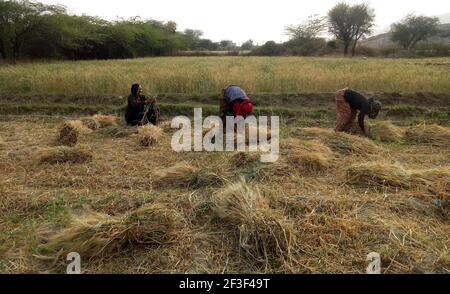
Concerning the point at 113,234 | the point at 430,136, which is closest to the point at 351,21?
the point at 430,136

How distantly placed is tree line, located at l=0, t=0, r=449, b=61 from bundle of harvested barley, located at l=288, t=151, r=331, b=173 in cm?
2083

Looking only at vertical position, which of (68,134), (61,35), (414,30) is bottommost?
(68,134)

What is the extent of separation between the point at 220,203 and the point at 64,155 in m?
2.56

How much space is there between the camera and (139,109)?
7.14 m

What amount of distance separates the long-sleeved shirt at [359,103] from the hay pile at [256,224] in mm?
3291

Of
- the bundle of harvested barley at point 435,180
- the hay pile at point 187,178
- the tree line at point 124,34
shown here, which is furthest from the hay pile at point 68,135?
the tree line at point 124,34

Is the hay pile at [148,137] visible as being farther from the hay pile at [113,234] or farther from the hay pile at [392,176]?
the hay pile at [392,176]

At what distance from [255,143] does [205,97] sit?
3676 millimetres

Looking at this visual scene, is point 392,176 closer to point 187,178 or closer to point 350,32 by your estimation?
point 187,178

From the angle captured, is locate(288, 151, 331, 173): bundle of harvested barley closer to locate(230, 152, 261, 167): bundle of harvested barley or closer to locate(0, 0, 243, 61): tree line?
locate(230, 152, 261, 167): bundle of harvested barley

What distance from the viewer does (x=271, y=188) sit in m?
4.07

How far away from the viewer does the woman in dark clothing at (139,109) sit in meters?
7.04

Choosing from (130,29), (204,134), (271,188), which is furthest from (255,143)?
(130,29)
